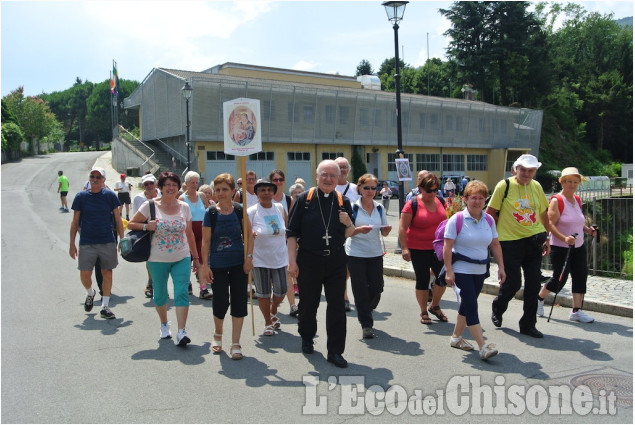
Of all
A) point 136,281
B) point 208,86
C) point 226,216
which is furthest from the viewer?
point 208,86

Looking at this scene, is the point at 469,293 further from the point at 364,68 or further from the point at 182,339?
the point at 364,68

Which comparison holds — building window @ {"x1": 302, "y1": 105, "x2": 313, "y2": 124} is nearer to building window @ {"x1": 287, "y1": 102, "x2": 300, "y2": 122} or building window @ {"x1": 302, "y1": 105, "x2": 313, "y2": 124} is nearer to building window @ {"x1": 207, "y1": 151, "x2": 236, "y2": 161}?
building window @ {"x1": 287, "y1": 102, "x2": 300, "y2": 122}

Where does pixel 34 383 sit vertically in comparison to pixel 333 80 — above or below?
below

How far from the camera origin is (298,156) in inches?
1545

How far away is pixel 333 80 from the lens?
51062 mm

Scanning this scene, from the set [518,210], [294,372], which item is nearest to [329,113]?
[518,210]

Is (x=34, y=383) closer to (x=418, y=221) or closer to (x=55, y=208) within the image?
(x=418, y=221)

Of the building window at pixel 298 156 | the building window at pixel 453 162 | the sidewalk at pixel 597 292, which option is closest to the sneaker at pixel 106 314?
the sidewalk at pixel 597 292

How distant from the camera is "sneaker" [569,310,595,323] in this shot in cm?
690

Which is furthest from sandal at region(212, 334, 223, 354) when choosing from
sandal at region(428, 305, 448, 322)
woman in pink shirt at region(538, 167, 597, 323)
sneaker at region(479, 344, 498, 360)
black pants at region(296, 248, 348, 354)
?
woman in pink shirt at region(538, 167, 597, 323)

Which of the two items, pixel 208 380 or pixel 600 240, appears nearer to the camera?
pixel 208 380

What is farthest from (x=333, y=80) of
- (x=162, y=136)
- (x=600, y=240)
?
(x=600, y=240)

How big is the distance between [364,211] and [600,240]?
773 centimetres

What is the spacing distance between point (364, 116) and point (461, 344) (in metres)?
37.5
